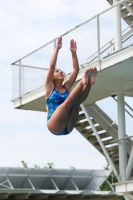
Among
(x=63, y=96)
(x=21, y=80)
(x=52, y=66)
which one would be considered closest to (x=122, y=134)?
(x=21, y=80)

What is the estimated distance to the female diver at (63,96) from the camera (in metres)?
10.8

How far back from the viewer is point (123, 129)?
2089 centimetres

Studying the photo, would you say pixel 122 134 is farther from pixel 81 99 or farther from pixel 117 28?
pixel 81 99

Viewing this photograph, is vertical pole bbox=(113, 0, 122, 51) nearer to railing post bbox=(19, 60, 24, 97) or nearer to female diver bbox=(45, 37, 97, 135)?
railing post bbox=(19, 60, 24, 97)

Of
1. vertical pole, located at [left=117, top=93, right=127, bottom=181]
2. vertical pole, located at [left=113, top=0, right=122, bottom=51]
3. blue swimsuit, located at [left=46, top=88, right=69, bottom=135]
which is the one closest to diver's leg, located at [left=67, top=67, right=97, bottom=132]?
blue swimsuit, located at [left=46, top=88, right=69, bottom=135]

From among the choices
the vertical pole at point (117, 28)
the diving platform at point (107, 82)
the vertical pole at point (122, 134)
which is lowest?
the vertical pole at point (122, 134)

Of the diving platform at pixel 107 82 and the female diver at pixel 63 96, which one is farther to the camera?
the diving platform at pixel 107 82

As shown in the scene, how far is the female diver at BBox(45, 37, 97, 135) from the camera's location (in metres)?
10.8

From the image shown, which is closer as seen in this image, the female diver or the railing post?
the female diver

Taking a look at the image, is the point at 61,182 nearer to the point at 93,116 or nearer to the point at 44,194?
the point at 44,194

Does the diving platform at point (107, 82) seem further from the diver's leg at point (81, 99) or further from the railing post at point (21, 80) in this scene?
the diver's leg at point (81, 99)

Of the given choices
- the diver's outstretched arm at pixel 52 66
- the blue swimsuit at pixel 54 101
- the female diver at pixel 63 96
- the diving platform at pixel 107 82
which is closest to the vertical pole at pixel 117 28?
the diving platform at pixel 107 82

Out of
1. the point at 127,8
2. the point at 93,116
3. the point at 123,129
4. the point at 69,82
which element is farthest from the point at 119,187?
the point at 69,82

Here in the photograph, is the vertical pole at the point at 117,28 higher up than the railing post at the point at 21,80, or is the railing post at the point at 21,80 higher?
the vertical pole at the point at 117,28
